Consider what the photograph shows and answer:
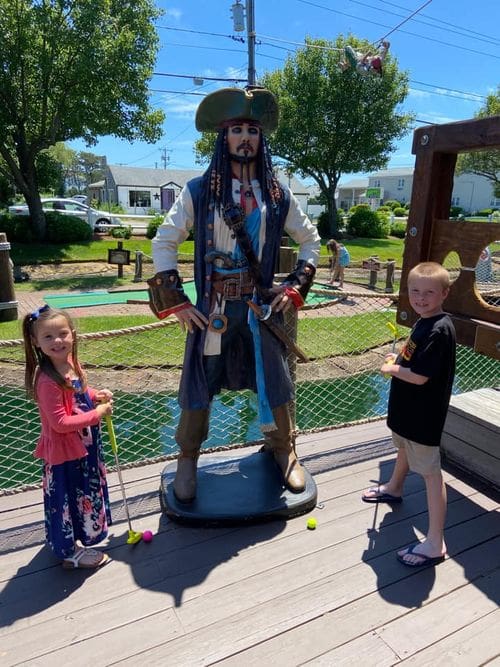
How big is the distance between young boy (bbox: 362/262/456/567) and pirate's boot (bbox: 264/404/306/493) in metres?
0.54

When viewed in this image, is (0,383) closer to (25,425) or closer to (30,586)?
(25,425)

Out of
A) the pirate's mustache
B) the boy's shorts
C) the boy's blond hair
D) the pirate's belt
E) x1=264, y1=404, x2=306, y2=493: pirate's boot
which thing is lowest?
x1=264, y1=404, x2=306, y2=493: pirate's boot

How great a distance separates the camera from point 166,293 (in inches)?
80.0

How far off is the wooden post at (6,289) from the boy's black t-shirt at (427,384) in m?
6.76

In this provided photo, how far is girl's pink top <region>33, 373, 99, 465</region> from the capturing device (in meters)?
1.67

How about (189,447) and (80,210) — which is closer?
(189,447)

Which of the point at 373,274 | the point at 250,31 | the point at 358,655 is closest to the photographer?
the point at 358,655

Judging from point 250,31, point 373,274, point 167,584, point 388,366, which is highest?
point 250,31

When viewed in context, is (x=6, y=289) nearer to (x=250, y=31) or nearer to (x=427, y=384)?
(x=427, y=384)

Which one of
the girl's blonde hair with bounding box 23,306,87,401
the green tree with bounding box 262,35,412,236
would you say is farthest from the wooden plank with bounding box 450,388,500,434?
the green tree with bounding box 262,35,412,236

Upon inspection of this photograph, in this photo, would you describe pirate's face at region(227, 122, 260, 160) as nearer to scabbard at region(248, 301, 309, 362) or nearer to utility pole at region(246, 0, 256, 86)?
scabbard at region(248, 301, 309, 362)

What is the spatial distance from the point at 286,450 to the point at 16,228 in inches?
578

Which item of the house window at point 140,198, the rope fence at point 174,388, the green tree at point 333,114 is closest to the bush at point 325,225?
the green tree at point 333,114

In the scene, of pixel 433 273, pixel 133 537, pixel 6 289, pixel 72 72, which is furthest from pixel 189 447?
pixel 72 72
